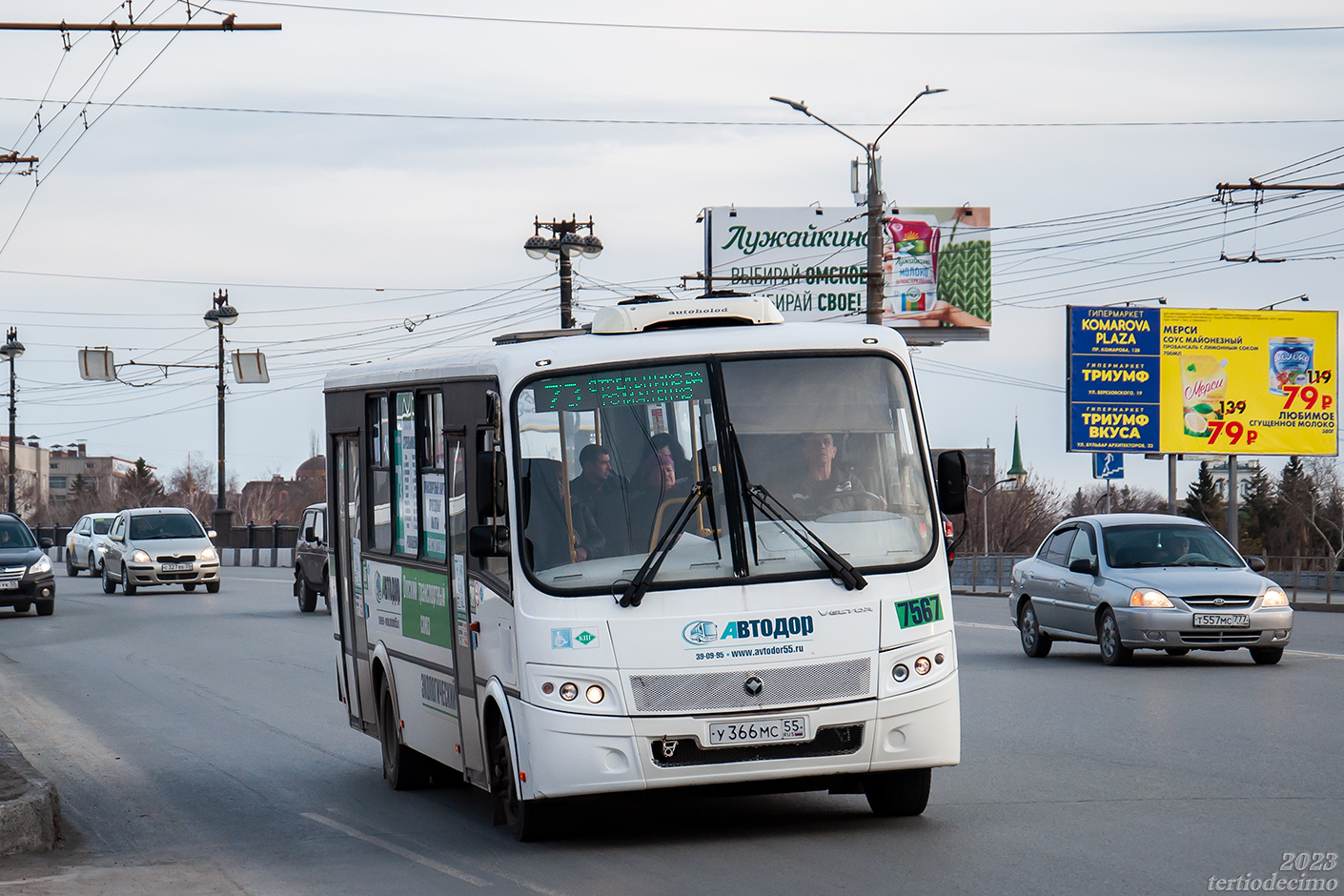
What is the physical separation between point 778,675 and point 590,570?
38.7 inches

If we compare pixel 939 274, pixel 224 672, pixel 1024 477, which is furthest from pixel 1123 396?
pixel 1024 477

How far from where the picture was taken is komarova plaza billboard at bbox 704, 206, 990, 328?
63438 millimetres

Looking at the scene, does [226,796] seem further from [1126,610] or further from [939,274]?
[939,274]

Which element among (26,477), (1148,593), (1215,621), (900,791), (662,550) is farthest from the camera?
(26,477)

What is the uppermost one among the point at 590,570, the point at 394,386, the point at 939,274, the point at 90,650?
the point at 939,274

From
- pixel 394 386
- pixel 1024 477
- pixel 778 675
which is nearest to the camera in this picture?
pixel 778 675

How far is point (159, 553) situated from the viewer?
36.4m

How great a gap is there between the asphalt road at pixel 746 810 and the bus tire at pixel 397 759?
0.48 ft

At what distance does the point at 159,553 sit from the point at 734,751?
30594 mm

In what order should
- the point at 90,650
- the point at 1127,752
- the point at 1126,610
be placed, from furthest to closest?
the point at 90,650 < the point at 1126,610 < the point at 1127,752

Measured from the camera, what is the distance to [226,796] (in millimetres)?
10477

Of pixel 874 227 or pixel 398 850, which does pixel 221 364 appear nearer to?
pixel 874 227

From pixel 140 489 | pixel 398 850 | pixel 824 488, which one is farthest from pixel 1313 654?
pixel 140 489

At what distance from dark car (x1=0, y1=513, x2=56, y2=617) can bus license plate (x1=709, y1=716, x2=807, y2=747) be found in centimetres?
2290
